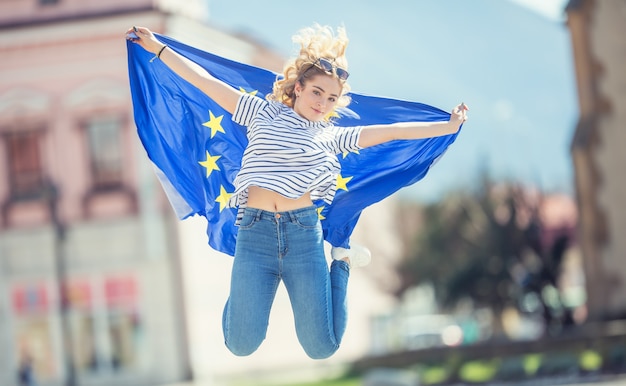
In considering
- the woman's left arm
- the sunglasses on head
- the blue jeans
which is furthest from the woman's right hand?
the woman's left arm

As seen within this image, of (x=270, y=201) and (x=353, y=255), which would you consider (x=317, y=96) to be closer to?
(x=270, y=201)


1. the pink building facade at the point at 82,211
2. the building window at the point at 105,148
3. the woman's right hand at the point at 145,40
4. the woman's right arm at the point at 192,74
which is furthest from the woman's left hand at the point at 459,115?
the building window at the point at 105,148

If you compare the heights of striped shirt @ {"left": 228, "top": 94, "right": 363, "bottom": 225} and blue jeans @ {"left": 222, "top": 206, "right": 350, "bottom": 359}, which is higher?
striped shirt @ {"left": 228, "top": 94, "right": 363, "bottom": 225}

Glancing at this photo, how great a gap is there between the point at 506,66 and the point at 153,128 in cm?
4844

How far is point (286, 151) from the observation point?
21.9 feet

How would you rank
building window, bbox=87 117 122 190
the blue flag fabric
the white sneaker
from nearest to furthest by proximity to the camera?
the white sneaker, the blue flag fabric, building window, bbox=87 117 122 190

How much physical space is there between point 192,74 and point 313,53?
2.41ft

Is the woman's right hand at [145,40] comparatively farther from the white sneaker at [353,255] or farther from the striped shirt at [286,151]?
the white sneaker at [353,255]

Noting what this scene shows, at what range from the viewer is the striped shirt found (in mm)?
6652

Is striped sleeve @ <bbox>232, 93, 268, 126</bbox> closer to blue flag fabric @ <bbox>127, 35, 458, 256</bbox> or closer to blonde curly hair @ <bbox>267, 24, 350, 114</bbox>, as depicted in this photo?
blonde curly hair @ <bbox>267, 24, 350, 114</bbox>

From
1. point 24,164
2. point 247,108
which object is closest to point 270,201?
point 247,108

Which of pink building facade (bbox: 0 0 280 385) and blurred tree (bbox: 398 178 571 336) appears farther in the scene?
blurred tree (bbox: 398 178 571 336)

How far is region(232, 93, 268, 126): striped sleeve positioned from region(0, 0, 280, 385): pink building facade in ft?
86.3

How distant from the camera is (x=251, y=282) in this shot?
663 centimetres
